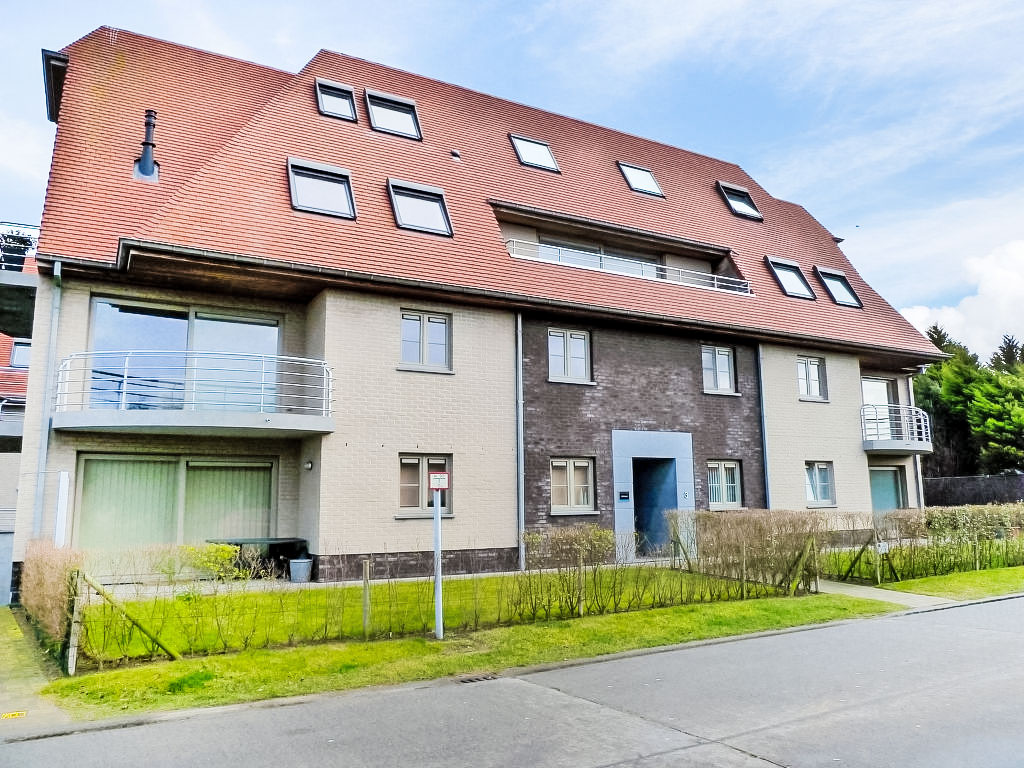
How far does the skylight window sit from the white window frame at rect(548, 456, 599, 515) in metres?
11.0

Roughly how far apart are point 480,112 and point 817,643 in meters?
16.7

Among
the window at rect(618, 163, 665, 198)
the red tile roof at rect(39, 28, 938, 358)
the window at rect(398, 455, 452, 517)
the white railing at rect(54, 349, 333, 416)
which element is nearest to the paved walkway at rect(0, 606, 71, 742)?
the white railing at rect(54, 349, 333, 416)

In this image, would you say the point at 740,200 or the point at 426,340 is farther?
the point at 740,200

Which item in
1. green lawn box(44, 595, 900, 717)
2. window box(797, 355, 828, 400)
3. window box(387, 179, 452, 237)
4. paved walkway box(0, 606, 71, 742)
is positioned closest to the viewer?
paved walkway box(0, 606, 71, 742)

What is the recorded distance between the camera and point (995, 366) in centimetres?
4350

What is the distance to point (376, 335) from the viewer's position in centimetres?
1450

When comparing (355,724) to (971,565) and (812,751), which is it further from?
(971,565)

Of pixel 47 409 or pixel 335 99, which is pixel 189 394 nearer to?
pixel 47 409

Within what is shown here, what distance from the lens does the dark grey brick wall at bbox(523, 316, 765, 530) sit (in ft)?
52.5

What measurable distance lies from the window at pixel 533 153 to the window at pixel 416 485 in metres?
9.22

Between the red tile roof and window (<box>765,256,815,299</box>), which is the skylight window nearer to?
the red tile roof

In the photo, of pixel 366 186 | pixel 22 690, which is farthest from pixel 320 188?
pixel 22 690

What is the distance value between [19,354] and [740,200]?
23.5 m

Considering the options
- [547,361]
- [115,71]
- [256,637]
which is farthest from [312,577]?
[115,71]
